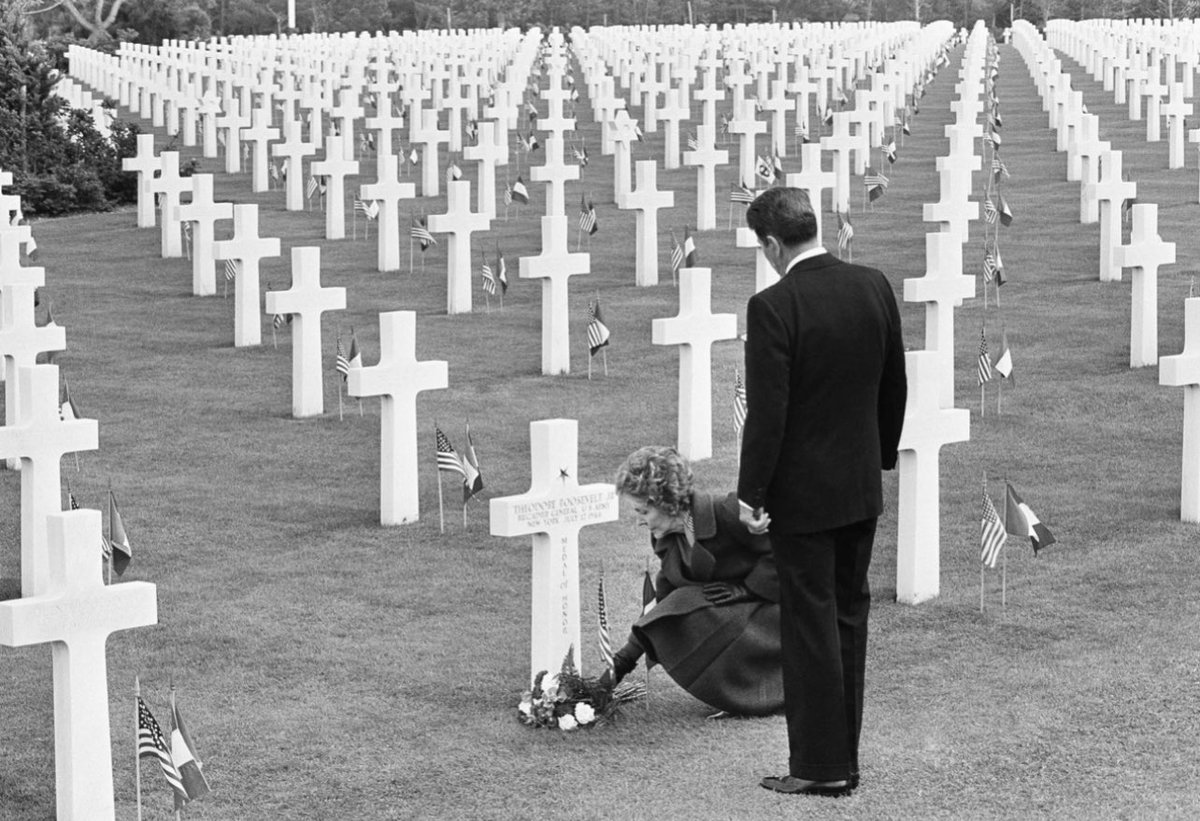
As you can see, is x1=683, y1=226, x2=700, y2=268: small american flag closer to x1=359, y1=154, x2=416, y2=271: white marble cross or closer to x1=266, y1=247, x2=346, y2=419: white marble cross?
x1=359, y1=154, x2=416, y2=271: white marble cross

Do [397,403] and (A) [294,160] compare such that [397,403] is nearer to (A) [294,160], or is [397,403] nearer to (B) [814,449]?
(B) [814,449]

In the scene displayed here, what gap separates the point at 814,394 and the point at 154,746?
8.21 feet

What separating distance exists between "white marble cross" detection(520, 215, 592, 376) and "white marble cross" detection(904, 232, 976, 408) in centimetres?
295

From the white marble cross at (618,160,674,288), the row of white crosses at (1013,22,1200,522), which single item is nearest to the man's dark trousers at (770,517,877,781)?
the row of white crosses at (1013,22,1200,522)

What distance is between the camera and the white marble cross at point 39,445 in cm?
1008

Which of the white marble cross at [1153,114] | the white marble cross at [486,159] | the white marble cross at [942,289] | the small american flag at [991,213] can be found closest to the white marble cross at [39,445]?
the white marble cross at [942,289]

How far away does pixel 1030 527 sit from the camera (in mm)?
9500

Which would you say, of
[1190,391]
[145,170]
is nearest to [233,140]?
[145,170]

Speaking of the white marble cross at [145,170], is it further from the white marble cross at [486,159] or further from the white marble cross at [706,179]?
the white marble cross at [706,179]

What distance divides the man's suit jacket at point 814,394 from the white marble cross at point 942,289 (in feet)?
20.2

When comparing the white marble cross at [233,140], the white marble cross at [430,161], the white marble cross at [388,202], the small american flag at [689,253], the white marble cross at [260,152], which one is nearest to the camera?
the small american flag at [689,253]

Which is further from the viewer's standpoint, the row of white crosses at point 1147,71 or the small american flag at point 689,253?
the row of white crosses at point 1147,71

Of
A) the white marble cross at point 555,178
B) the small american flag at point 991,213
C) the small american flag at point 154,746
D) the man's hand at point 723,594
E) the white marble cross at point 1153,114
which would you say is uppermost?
the white marble cross at point 1153,114

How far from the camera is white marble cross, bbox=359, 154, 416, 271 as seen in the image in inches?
798
